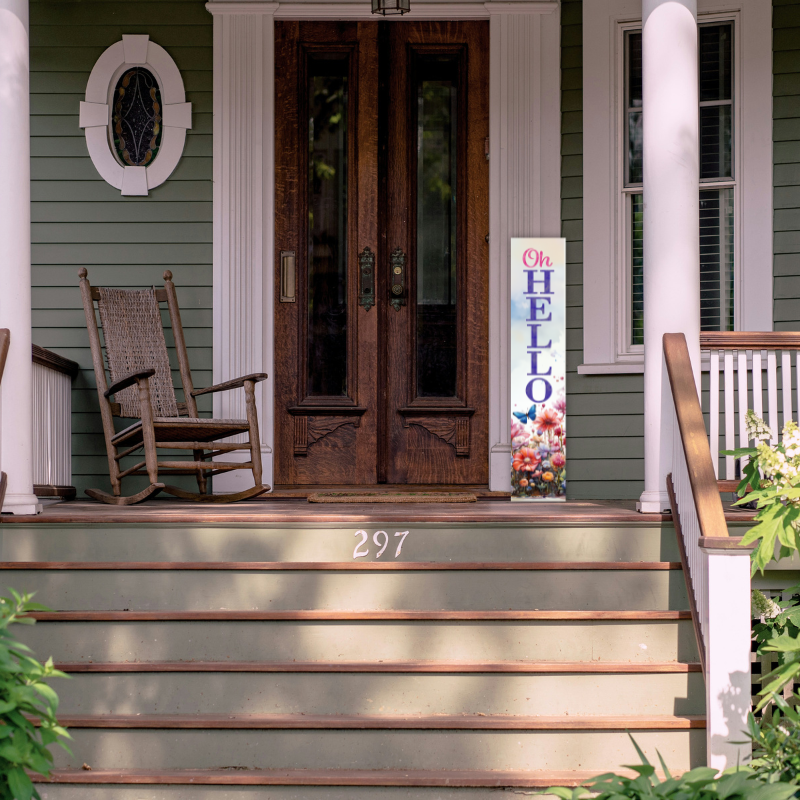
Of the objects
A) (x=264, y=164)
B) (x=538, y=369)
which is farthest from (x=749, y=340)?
(x=264, y=164)

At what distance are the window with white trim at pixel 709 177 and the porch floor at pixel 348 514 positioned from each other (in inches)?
50.0

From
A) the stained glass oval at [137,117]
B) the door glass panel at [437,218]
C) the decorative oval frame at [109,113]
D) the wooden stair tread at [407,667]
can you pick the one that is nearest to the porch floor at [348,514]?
the wooden stair tread at [407,667]

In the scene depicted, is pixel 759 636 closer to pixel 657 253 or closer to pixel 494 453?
pixel 657 253

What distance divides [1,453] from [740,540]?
273 centimetres

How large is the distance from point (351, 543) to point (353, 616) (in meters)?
0.30

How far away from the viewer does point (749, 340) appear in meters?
3.60

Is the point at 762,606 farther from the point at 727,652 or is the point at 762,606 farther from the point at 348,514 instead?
the point at 348,514

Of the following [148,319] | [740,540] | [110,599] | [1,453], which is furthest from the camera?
[148,319]

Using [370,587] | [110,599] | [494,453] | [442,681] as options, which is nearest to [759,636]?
[442,681]

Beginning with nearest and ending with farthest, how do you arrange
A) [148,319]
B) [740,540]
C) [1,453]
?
[740,540]
[1,453]
[148,319]

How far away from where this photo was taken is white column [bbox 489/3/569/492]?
4727mm

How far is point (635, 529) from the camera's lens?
3.32 metres

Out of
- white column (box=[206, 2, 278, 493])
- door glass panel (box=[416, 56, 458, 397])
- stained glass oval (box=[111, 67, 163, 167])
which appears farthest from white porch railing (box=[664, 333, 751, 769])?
stained glass oval (box=[111, 67, 163, 167])

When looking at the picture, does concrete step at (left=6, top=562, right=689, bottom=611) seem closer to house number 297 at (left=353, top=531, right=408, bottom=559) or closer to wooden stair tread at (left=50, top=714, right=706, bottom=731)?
house number 297 at (left=353, top=531, right=408, bottom=559)
